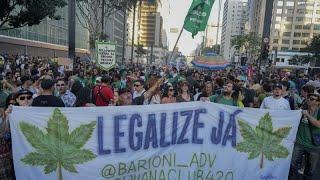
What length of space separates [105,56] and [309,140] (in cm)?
747

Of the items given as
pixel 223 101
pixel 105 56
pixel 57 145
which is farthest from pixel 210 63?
pixel 57 145

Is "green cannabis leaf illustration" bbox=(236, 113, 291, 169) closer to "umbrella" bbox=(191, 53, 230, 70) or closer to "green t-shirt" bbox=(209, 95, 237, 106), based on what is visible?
"green t-shirt" bbox=(209, 95, 237, 106)

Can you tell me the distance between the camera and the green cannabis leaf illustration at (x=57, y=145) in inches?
197

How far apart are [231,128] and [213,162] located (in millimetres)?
562

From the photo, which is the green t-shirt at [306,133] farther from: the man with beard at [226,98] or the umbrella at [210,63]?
the umbrella at [210,63]

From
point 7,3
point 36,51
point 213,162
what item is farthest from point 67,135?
point 36,51

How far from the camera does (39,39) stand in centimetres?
6034

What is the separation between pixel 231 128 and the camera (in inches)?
235

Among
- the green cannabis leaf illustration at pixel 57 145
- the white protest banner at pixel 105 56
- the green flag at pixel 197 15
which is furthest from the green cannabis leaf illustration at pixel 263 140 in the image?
the white protest banner at pixel 105 56

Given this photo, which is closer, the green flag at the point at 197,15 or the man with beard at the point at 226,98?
the man with beard at the point at 226,98

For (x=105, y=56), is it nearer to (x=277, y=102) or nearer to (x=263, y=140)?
(x=277, y=102)

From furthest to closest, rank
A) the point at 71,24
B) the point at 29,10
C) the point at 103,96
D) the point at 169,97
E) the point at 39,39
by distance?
the point at 39,39, the point at 71,24, the point at 29,10, the point at 103,96, the point at 169,97

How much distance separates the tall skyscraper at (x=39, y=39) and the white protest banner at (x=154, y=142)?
41.7 metres

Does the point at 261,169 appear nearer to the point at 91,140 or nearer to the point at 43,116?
the point at 91,140
